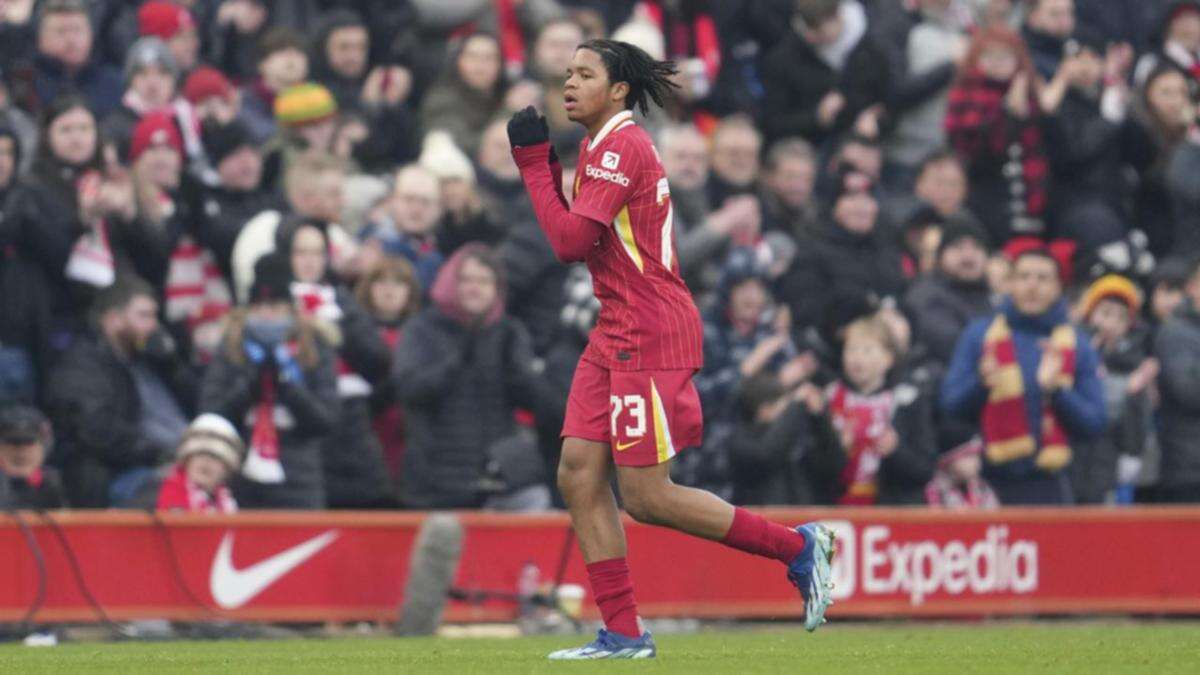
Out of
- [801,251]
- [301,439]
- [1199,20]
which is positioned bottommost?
[301,439]

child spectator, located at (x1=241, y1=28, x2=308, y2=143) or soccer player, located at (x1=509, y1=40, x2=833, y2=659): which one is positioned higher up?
child spectator, located at (x1=241, y1=28, x2=308, y2=143)

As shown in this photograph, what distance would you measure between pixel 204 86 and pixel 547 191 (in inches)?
273

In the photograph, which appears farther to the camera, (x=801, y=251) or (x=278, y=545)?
(x=801, y=251)

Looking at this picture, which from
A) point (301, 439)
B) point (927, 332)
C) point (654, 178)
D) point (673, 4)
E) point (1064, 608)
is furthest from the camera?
point (673, 4)

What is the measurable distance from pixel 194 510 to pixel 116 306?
1.55m

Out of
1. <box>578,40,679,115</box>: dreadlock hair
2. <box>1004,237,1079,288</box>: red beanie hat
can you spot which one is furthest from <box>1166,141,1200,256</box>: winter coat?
<box>578,40,679,115</box>: dreadlock hair

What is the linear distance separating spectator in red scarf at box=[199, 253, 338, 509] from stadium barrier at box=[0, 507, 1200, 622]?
55cm

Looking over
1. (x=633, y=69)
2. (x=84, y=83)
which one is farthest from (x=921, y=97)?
(x=633, y=69)

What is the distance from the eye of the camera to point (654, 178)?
10.1 meters

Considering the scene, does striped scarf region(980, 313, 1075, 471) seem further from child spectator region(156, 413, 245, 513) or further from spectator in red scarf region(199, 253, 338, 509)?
child spectator region(156, 413, 245, 513)

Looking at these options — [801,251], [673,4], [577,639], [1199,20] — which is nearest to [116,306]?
[577,639]

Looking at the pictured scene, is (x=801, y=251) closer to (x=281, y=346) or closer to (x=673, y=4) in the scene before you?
(x=673, y=4)

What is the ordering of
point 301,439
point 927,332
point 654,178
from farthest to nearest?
point 927,332
point 301,439
point 654,178

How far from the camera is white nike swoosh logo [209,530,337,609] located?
44.2 feet
